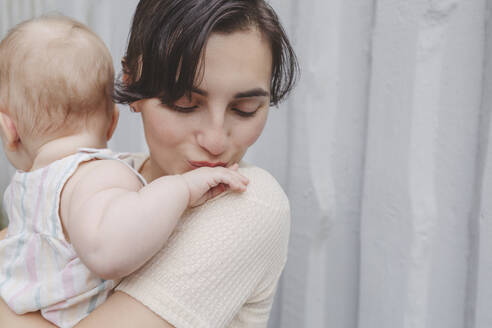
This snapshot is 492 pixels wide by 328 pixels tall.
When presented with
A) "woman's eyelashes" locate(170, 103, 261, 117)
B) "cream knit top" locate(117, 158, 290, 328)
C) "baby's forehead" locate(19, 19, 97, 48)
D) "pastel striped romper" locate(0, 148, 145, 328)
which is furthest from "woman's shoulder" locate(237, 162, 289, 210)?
"baby's forehead" locate(19, 19, 97, 48)

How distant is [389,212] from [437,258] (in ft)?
0.52

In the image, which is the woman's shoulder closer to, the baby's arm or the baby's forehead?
the baby's arm

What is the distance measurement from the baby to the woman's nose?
4 cm

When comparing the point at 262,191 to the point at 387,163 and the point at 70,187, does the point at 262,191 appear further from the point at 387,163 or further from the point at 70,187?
the point at 387,163

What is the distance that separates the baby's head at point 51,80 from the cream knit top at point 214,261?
301 mm

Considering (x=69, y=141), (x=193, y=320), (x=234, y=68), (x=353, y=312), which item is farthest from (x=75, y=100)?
(x=353, y=312)

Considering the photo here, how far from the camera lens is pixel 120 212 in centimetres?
62

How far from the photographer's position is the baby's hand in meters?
0.71

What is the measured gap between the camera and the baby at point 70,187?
633mm

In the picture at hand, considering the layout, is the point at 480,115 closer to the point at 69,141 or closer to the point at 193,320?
the point at 193,320

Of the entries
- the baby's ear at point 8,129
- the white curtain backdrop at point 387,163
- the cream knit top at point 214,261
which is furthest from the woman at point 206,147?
the white curtain backdrop at point 387,163

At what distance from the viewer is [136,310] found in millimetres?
663

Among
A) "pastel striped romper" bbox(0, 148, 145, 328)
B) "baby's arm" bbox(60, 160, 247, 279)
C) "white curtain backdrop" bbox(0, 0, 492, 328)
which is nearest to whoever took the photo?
"baby's arm" bbox(60, 160, 247, 279)

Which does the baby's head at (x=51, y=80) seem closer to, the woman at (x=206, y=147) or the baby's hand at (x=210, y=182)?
the woman at (x=206, y=147)
